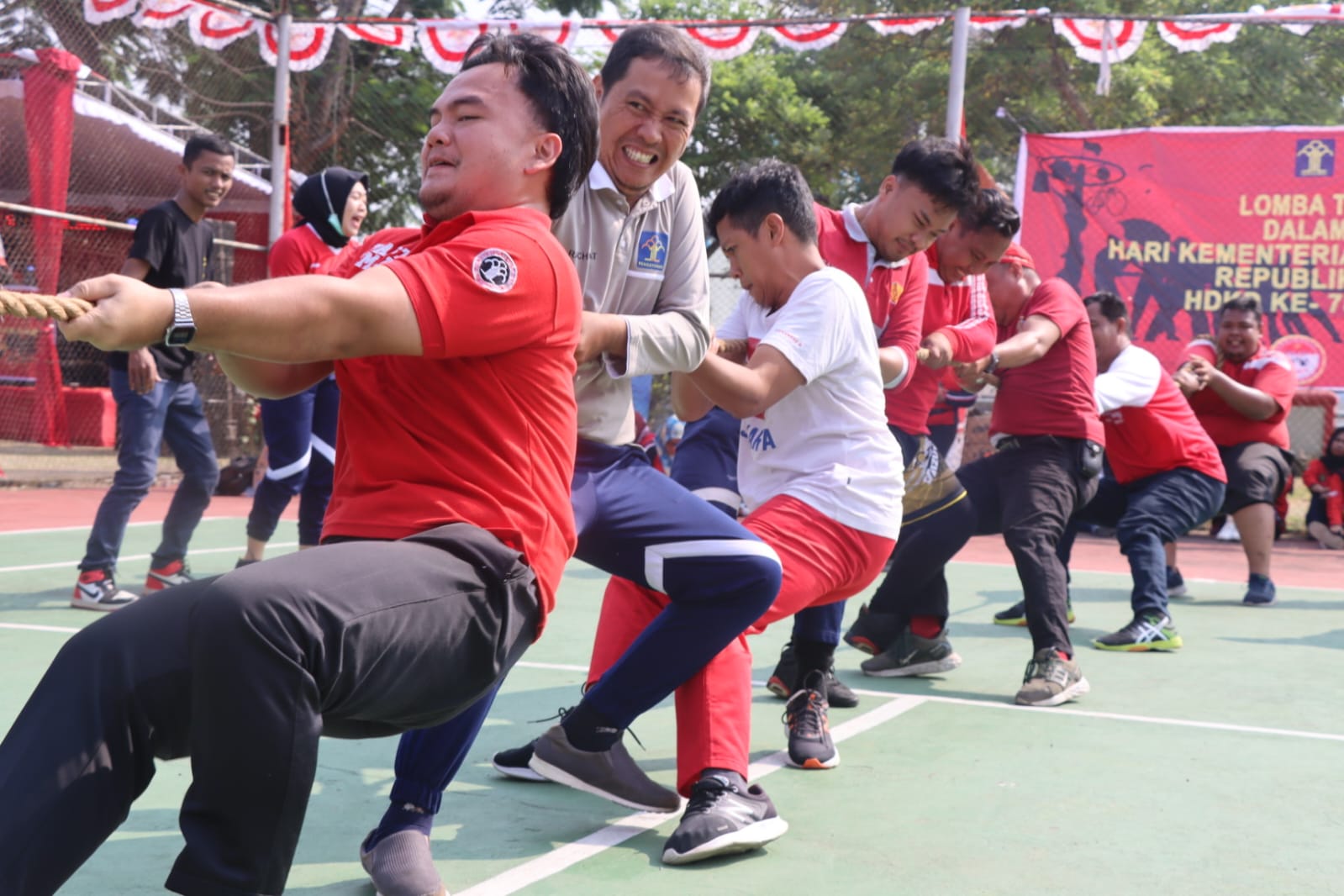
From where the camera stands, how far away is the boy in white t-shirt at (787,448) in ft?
10.8

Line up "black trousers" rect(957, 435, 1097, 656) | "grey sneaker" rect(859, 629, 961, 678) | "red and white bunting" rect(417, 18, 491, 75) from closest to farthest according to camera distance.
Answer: "black trousers" rect(957, 435, 1097, 656) → "grey sneaker" rect(859, 629, 961, 678) → "red and white bunting" rect(417, 18, 491, 75)

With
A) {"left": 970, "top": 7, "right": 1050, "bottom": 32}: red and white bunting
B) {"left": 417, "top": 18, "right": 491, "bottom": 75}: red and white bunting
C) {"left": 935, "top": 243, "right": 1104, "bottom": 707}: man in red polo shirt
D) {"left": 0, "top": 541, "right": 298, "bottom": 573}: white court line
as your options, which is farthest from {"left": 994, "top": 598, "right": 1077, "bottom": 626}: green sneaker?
{"left": 417, "top": 18, "right": 491, "bottom": 75}: red and white bunting

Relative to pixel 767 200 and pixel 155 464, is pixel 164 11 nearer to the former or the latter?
pixel 155 464

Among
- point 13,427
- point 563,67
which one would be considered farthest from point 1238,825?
point 13,427

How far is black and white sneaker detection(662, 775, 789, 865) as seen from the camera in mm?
3059

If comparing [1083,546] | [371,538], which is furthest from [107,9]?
[371,538]

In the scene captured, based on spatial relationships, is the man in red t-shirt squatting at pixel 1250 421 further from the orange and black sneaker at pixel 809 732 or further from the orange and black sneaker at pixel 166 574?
the orange and black sneaker at pixel 166 574

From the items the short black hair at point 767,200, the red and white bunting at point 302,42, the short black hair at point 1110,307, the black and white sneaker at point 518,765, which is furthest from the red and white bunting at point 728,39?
the black and white sneaker at point 518,765

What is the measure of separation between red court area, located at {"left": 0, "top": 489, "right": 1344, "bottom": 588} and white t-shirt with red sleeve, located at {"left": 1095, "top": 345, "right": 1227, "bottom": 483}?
2.52 meters

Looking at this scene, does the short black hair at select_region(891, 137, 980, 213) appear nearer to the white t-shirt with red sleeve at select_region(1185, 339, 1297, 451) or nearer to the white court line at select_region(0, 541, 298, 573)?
the white t-shirt with red sleeve at select_region(1185, 339, 1297, 451)

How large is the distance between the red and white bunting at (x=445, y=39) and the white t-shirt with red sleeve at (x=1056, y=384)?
7.13 meters

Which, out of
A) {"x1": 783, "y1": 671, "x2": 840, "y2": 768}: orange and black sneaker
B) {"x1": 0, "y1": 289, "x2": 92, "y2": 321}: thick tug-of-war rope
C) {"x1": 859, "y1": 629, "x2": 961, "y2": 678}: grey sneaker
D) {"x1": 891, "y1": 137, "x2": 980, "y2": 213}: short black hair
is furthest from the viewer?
{"x1": 859, "y1": 629, "x2": 961, "y2": 678}: grey sneaker

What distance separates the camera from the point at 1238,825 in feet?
11.7

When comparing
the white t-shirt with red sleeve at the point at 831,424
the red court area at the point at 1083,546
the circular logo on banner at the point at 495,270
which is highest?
the circular logo on banner at the point at 495,270
